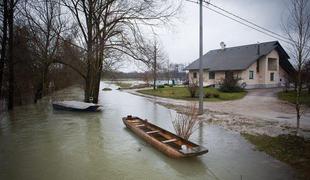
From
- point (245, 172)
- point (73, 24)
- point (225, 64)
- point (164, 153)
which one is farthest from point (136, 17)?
point (225, 64)

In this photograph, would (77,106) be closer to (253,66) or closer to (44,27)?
(44,27)

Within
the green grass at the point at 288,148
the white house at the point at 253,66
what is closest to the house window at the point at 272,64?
the white house at the point at 253,66

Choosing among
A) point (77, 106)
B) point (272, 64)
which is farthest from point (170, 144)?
point (272, 64)

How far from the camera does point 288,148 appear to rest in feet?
22.7

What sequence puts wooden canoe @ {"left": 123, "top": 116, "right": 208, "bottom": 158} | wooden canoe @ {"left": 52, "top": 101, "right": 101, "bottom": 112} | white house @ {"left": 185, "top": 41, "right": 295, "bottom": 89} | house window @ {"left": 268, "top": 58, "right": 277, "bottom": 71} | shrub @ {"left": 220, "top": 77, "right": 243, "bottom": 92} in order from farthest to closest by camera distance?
house window @ {"left": 268, "top": 58, "right": 277, "bottom": 71} < white house @ {"left": 185, "top": 41, "right": 295, "bottom": 89} < shrub @ {"left": 220, "top": 77, "right": 243, "bottom": 92} < wooden canoe @ {"left": 52, "top": 101, "right": 101, "bottom": 112} < wooden canoe @ {"left": 123, "top": 116, "right": 208, "bottom": 158}

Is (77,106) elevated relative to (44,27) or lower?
lower

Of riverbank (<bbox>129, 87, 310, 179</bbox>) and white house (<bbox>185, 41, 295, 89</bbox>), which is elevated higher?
white house (<bbox>185, 41, 295, 89</bbox>)

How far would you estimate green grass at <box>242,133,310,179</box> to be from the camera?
5.70 m

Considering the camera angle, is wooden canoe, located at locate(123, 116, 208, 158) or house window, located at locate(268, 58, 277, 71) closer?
wooden canoe, located at locate(123, 116, 208, 158)

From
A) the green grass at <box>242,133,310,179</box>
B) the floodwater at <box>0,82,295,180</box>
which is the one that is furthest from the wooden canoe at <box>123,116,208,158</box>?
the green grass at <box>242,133,310,179</box>

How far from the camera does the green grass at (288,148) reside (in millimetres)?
5699

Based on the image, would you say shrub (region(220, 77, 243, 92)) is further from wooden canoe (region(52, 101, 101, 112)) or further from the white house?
wooden canoe (region(52, 101, 101, 112))

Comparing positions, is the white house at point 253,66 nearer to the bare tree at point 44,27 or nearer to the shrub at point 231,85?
the shrub at point 231,85

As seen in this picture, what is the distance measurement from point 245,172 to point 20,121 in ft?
39.2
